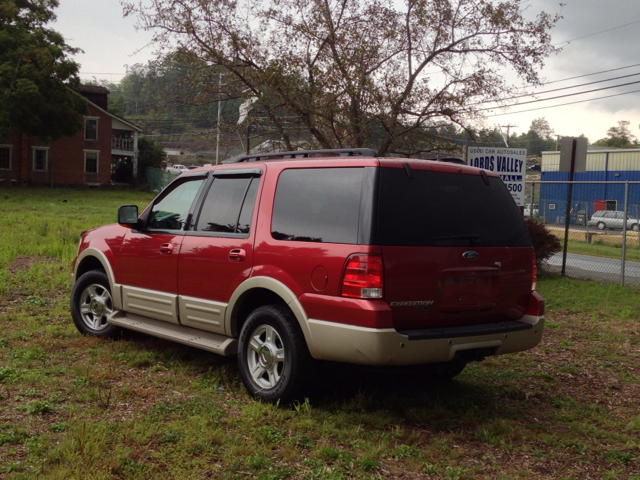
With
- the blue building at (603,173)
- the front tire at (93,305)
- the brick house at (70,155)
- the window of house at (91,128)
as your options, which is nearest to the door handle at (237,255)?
the front tire at (93,305)

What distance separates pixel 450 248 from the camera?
192 inches

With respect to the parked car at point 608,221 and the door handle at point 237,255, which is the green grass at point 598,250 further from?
the door handle at point 237,255

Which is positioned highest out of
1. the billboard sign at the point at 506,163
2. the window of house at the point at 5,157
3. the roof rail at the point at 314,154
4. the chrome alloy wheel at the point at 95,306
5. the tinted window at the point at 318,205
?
the window of house at the point at 5,157

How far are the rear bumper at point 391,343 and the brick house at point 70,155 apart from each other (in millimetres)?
47343

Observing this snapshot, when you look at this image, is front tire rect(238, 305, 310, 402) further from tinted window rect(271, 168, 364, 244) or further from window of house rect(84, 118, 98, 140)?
window of house rect(84, 118, 98, 140)

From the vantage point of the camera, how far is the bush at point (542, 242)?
12953mm

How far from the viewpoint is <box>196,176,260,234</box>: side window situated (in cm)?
563

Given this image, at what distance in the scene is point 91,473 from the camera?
12.4 feet

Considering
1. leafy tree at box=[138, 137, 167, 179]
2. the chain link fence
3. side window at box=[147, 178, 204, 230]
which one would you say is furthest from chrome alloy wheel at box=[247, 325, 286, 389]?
leafy tree at box=[138, 137, 167, 179]

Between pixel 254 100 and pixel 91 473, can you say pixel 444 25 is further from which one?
pixel 91 473

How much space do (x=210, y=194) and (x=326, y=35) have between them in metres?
5.96

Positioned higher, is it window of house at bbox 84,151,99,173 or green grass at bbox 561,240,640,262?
window of house at bbox 84,151,99,173

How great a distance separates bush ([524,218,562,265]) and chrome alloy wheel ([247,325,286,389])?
8.87 metres

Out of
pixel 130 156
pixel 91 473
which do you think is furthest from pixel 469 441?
pixel 130 156
